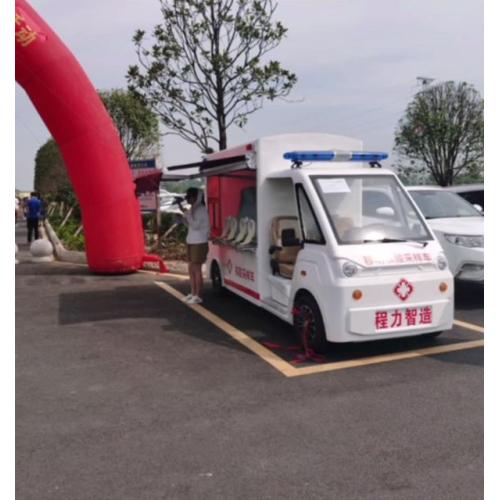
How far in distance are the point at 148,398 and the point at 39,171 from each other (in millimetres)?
33808

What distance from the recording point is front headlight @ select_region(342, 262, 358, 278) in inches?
199

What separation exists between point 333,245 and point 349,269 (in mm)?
305

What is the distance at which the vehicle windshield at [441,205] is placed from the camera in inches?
344

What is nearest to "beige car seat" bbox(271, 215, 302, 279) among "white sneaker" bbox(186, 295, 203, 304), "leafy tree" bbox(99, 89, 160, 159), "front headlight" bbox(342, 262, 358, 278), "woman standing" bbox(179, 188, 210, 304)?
"front headlight" bbox(342, 262, 358, 278)

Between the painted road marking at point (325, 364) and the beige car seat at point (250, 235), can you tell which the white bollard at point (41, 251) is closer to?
the beige car seat at point (250, 235)

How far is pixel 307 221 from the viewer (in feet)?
18.8

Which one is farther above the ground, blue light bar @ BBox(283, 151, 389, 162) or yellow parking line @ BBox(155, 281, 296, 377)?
blue light bar @ BBox(283, 151, 389, 162)

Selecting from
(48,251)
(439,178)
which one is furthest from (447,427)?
(439,178)

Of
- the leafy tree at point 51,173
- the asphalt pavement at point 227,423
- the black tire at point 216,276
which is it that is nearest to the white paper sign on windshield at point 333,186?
the asphalt pavement at point 227,423

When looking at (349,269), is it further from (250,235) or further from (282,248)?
(250,235)

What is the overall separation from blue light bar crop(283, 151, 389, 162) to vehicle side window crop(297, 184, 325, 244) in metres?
0.33

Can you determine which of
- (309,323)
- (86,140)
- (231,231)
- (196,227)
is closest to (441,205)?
(231,231)

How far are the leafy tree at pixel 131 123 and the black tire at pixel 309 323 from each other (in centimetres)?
1946

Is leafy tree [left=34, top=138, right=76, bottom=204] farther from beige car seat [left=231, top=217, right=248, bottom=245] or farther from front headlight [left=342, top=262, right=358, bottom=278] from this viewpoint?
front headlight [left=342, top=262, right=358, bottom=278]
